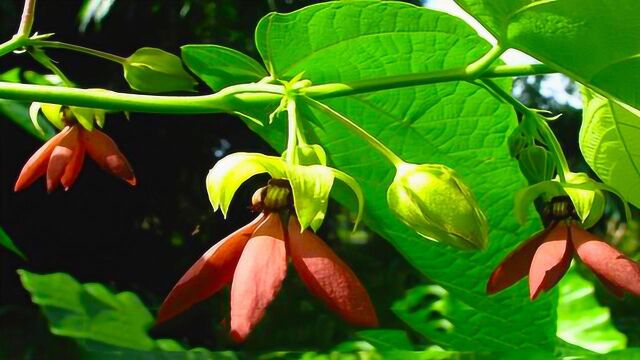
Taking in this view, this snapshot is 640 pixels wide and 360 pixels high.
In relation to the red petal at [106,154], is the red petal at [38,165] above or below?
below

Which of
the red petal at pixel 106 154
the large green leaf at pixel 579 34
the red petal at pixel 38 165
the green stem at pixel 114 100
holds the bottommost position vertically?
the red petal at pixel 38 165

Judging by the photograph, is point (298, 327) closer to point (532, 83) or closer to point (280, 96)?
point (280, 96)

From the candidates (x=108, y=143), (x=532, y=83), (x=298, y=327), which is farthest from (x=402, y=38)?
(x=532, y=83)

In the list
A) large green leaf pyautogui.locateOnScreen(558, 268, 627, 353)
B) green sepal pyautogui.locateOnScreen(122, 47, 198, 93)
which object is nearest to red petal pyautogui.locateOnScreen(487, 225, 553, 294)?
green sepal pyautogui.locateOnScreen(122, 47, 198, 93)

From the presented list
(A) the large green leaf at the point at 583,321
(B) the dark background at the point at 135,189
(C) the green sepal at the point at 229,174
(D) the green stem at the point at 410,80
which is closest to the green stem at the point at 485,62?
(D) the green stem at the point at 410,80

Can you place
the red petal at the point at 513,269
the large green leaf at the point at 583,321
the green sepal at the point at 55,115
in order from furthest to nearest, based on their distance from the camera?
the large green leaf at the point at 583,321
the green sepal at the point at 55,115
the red petal at the point at 513,269

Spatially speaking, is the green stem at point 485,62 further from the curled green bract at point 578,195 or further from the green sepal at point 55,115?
the green sepal at point 55,115

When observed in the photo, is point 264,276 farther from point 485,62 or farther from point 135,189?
point 135,189
